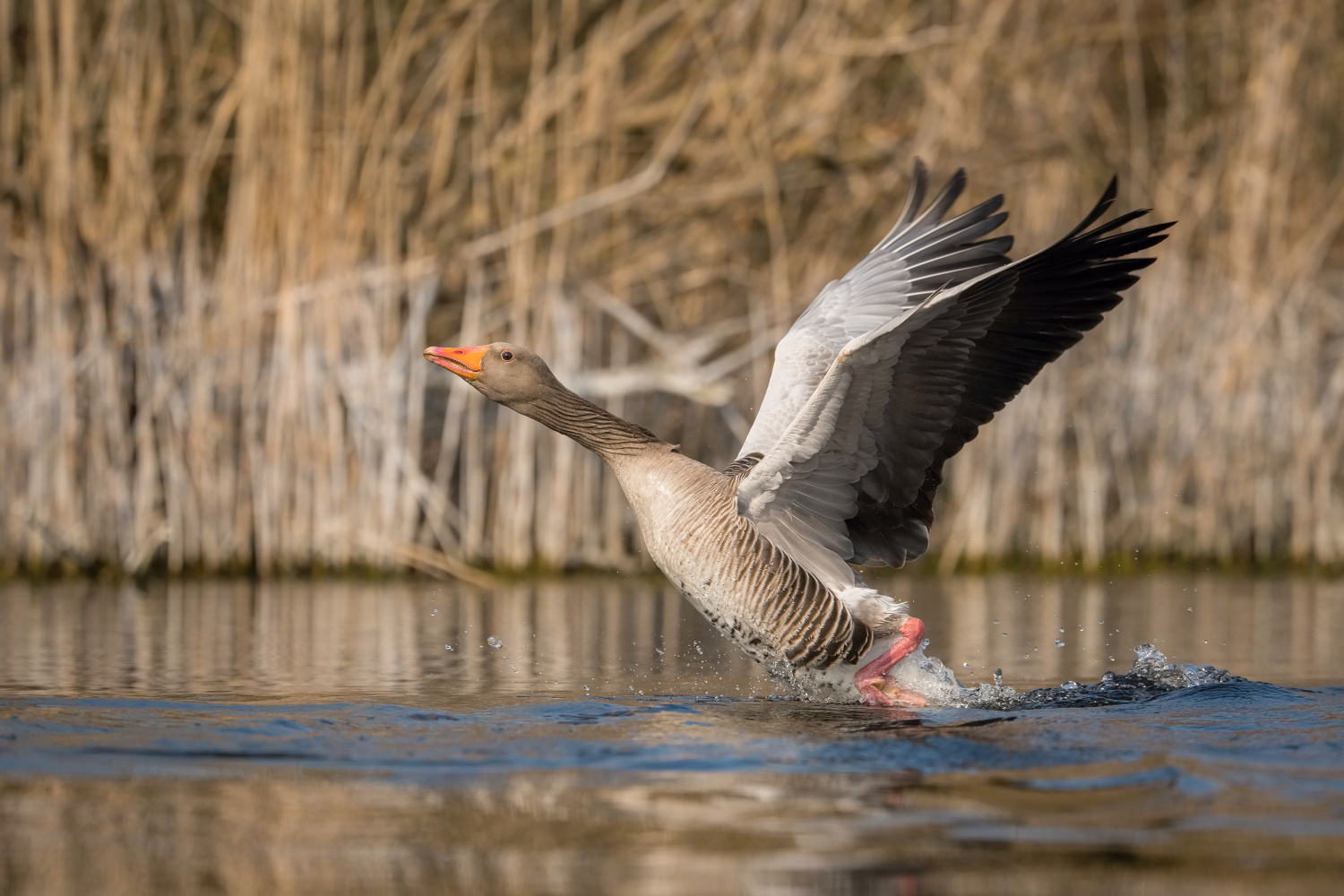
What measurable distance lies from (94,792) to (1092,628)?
21.5 ft

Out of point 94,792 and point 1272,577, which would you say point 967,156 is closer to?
point 1272,577

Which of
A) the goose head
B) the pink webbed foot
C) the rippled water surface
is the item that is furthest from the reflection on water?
the goose head

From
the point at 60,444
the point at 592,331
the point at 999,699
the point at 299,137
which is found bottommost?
the point at 999,699

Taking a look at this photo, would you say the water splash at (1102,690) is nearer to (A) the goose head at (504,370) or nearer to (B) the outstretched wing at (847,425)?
(B) the outstretched wing at (847,425)

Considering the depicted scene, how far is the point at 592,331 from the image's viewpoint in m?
13.0

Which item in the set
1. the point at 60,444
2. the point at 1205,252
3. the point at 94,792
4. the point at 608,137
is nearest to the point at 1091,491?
the point at 1205,252

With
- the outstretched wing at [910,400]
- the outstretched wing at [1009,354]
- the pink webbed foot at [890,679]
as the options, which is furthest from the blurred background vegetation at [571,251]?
the pink webbed foot at [890,679]

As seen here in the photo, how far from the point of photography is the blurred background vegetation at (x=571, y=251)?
37.9 ft

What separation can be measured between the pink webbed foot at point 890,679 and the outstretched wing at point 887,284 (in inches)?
41.9

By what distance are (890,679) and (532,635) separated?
2629 mm

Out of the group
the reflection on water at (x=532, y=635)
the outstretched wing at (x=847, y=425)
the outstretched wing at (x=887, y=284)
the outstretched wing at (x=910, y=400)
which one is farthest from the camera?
the outstretched wing at (x=887, y=284)

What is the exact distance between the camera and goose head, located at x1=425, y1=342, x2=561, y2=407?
736 centimetres

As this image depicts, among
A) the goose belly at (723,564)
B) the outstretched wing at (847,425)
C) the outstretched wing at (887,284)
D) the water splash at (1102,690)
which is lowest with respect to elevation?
the water splash at (1102,690)

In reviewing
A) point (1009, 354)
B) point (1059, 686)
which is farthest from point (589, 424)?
point (1059, 686)
